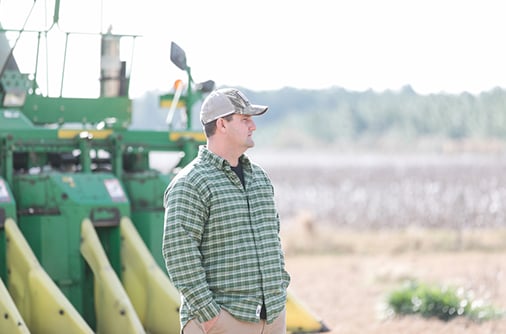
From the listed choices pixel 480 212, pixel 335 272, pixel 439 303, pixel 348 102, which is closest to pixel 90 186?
pixel 439 303

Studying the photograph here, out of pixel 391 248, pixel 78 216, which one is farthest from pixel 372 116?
pixel 78 216

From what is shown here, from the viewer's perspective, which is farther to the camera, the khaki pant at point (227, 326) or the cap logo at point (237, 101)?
the cap logo at point (237, 101)

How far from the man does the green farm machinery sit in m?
2.31

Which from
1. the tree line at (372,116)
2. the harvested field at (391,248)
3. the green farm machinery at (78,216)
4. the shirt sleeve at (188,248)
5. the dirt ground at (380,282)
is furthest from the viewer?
the tree line at (372,116)

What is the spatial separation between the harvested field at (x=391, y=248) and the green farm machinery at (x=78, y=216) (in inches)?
113

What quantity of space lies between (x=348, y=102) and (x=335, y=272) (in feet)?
306

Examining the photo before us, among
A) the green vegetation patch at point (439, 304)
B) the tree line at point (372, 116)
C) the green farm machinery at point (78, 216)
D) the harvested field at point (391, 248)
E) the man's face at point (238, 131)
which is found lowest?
the tree line at point (372, 116)

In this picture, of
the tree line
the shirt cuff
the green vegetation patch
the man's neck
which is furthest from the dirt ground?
the tree line

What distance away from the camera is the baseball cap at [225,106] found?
18.8 ft

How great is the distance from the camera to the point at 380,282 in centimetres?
1639

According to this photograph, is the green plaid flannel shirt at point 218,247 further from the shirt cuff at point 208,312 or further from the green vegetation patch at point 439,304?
the green vegetation patch at point 439,304

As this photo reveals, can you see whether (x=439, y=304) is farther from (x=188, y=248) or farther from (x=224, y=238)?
(x=188, y=248)

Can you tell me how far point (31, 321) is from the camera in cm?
806

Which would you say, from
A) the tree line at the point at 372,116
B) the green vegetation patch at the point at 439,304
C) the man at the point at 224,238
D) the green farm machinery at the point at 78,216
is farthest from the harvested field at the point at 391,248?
the tree line at the point at 372,116
